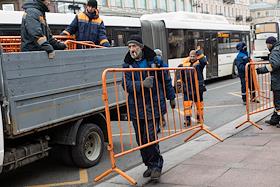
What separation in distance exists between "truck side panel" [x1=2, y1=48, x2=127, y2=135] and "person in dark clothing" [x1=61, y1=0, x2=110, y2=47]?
874mm

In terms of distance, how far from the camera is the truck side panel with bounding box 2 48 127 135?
200 inches

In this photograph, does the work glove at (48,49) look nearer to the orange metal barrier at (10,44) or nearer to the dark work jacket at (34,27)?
the dark work jacket at (34,27)

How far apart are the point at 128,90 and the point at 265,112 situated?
5733 mm

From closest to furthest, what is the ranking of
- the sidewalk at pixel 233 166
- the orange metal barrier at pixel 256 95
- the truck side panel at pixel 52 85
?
the truck side panel at pixel 52 85 < the sidewalk at pixel 233 166 < the orange metal barrier at pixel 256 95

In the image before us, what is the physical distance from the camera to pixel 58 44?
624cm

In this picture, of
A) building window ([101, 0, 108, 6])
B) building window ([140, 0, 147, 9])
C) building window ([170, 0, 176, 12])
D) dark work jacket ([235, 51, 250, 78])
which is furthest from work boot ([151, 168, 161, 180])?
building window ([170, 0, 176, 12])

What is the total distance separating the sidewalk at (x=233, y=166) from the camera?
17.1 feet

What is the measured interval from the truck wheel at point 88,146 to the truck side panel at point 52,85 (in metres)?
0.30

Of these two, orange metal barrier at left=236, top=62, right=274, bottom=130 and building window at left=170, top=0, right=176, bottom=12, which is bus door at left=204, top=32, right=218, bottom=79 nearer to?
orange metal barrier at left=236, top=62, right=274, bottom=130

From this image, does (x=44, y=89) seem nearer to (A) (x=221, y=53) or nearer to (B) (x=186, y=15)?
(B) (x=186, y=15)

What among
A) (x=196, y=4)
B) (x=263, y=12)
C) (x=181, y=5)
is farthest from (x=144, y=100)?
(x=263, y=12)

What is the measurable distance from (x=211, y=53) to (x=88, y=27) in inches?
534

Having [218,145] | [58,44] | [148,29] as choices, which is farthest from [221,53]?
[58,44]

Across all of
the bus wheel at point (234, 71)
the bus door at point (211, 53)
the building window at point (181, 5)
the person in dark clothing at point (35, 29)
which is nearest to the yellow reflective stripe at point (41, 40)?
the person in dark clothing at point (35, 29)
